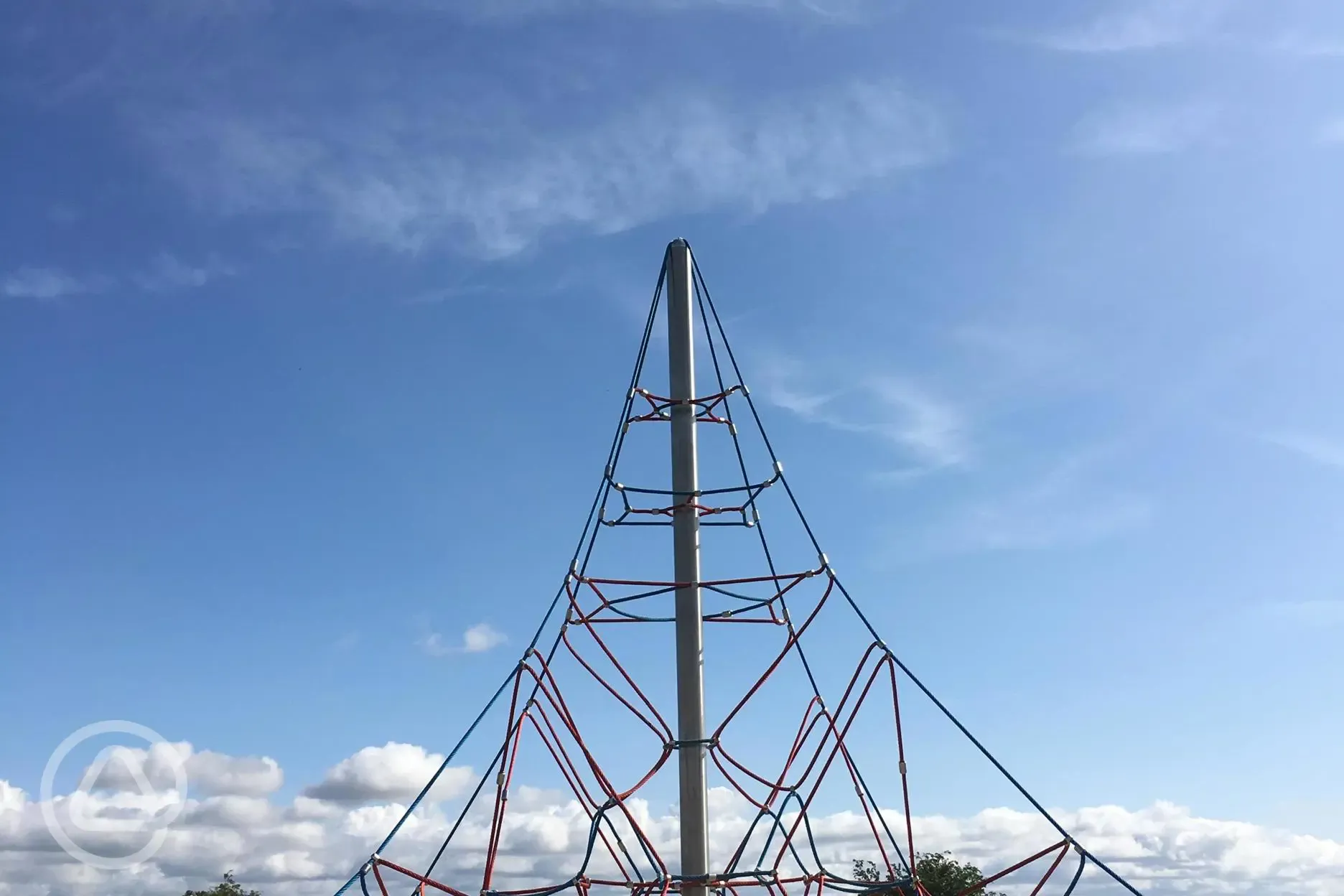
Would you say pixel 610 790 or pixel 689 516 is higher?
pixel 689 516

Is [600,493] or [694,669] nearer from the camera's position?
[694,669]

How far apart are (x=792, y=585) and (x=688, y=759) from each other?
278 centimetres

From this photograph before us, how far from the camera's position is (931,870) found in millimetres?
51188

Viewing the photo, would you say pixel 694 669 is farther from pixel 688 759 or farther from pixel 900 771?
pixel 900 771

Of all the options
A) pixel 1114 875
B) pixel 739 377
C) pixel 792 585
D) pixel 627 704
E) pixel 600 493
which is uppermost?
pixel 739 377

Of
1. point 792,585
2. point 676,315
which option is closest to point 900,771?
point 792,585

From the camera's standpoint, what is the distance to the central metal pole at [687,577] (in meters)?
11.7

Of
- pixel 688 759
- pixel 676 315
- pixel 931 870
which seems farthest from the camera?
pixel 931 870

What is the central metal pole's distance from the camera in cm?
1172

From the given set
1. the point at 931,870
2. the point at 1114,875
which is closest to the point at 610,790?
the point at 1114,875

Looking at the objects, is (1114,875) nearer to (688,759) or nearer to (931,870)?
(688,759)

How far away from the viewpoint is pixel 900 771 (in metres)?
13.1

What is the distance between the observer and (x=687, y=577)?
12852mm

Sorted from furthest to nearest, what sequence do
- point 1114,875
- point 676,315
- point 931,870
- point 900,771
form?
point 931,870
point 676,315
point 900,771
point 1114,875
